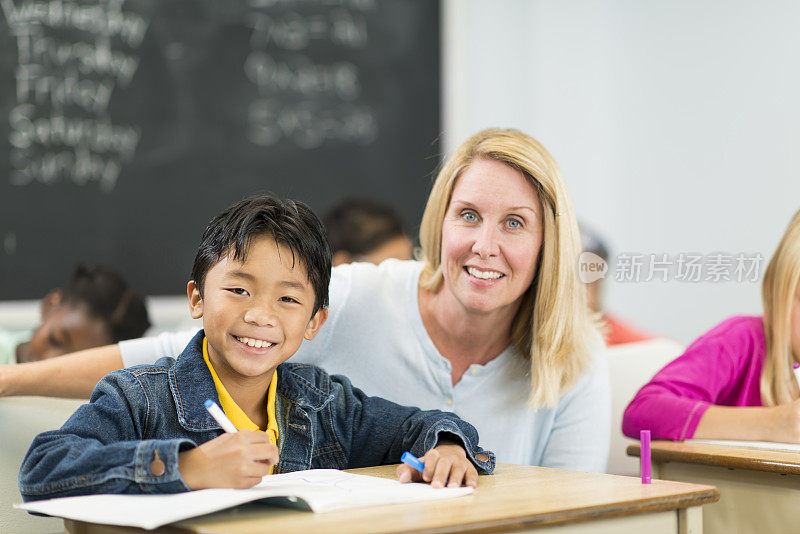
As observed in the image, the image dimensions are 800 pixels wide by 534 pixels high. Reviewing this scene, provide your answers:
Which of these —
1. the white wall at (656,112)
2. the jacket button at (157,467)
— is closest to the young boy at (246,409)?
the jacket button at (157,467)

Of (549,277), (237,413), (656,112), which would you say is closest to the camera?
(237,413)

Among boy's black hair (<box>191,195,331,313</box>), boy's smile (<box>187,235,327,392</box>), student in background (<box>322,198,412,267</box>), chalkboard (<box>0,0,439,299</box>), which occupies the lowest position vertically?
boy's smile (<box>187,235,327,392</box>)

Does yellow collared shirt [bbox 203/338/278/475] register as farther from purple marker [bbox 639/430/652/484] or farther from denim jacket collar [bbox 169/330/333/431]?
purple marker [bbox 639/430/652/484]

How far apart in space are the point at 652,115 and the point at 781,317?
7.18 ft

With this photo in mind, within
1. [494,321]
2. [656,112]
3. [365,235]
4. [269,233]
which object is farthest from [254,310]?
[656,112]

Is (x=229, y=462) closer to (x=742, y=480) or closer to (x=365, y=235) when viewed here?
(x=742, y=480)

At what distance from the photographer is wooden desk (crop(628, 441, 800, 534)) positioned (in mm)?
1485

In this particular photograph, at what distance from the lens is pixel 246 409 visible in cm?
138

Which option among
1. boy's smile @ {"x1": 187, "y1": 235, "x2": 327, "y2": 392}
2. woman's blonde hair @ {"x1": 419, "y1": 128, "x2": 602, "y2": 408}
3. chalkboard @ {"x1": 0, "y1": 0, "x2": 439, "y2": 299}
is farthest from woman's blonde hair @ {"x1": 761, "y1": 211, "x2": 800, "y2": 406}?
chalkboard @ {"x1": 0, "y1": 0, "x2": 439, "y2": 299}

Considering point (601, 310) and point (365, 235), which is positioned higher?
point (365, 235)

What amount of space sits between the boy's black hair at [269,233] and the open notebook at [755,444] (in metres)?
0.77

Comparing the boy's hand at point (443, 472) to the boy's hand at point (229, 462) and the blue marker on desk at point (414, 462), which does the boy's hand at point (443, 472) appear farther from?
the boy's hand at point (229, 462)

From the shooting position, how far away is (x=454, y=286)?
5.81 ft

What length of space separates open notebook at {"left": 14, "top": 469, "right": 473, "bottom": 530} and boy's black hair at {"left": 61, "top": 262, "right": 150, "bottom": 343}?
119 cm
